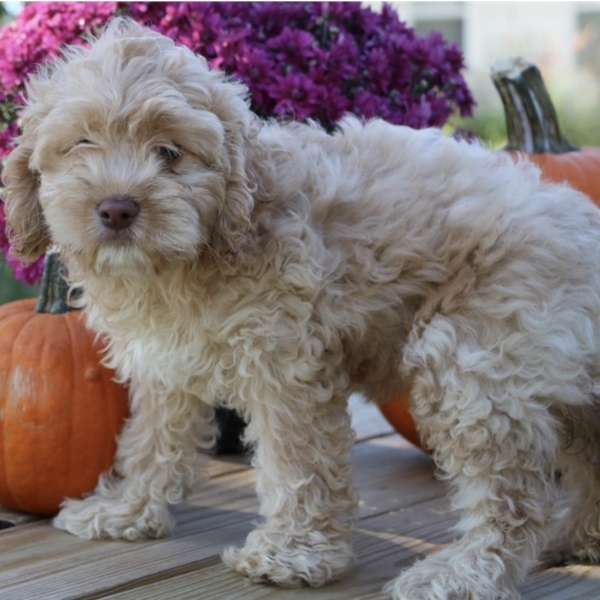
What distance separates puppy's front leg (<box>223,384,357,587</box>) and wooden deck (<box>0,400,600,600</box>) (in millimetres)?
72

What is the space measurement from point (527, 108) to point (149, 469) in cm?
256

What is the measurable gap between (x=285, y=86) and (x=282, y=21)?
46 centimetres

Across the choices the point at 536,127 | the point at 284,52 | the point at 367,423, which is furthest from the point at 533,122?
the point at 367,423

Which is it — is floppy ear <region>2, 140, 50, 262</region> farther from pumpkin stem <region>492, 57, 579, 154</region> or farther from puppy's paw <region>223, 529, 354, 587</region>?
pumpkin stem <region>492, 57, 579, 154</region>

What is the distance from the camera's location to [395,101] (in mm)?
4820

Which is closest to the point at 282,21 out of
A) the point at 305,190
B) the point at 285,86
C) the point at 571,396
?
the point at 285,86

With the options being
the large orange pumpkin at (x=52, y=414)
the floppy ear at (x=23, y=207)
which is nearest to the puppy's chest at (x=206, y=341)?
the floppy ear at (x=23, y=207)

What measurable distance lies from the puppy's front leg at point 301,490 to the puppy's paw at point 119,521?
0.50m

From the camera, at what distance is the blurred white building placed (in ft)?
51.6

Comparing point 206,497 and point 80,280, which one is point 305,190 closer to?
point 80,280

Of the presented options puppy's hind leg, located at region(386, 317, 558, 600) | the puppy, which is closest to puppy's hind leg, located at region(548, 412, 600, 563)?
the puppy

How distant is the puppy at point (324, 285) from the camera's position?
304 centimetres

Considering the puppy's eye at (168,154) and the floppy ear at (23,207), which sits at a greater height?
the puppy's eye at (168,154)

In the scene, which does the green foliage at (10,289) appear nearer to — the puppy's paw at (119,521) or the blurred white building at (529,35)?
the puppy's paw at (119,521)
